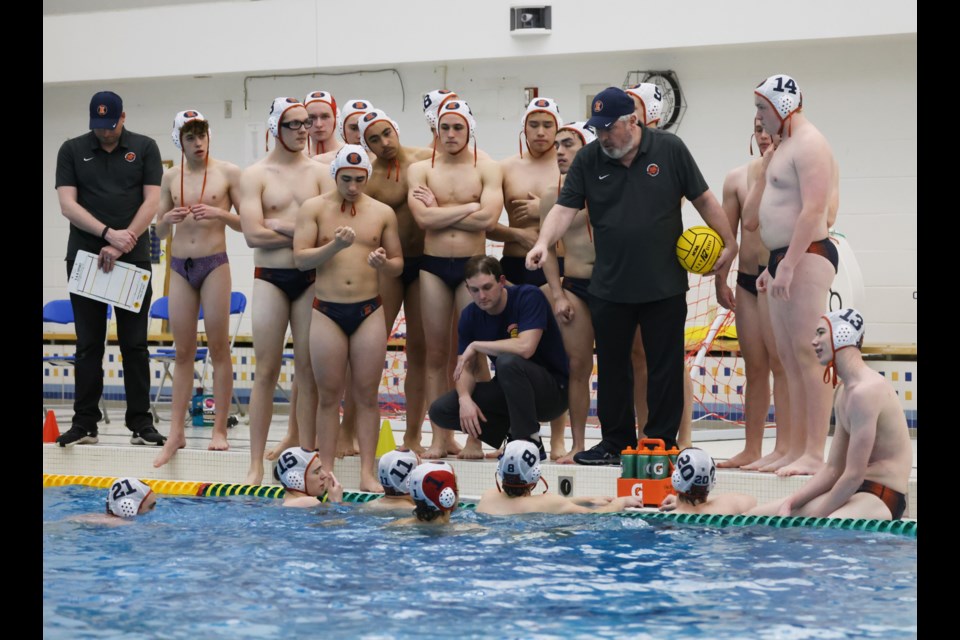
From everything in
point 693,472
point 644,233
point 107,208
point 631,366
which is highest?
point 107,208

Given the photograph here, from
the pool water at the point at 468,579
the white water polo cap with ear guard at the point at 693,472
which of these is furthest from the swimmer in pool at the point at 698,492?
the pool water at the point at 468,579

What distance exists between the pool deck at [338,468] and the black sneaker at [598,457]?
0.18 feet

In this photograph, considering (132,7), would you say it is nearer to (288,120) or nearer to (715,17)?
(715,17)

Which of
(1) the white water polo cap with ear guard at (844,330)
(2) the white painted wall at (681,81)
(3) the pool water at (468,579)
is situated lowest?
(3) the pool water at (468,579)

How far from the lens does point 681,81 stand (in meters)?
12.5

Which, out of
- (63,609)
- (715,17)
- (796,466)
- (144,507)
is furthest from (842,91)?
(63,609)

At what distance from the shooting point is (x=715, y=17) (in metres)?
11.9

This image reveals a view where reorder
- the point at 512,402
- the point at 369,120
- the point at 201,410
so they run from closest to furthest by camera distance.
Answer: the point at 512,402, the point at 369,120, the point at 201,410

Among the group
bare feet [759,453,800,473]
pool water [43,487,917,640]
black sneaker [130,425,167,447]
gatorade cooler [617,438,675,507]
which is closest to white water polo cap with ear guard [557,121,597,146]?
gatorade cooler [617,438,675,507]

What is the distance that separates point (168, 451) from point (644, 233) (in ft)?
10.9

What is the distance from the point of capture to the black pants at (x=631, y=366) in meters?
6.71

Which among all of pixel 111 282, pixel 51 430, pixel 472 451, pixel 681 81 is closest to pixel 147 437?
pixel 51 430

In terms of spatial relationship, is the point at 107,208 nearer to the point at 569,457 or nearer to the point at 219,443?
the point at 219,443

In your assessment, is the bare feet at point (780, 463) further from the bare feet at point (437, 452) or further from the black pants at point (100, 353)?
the black pants at point (100, 353)
